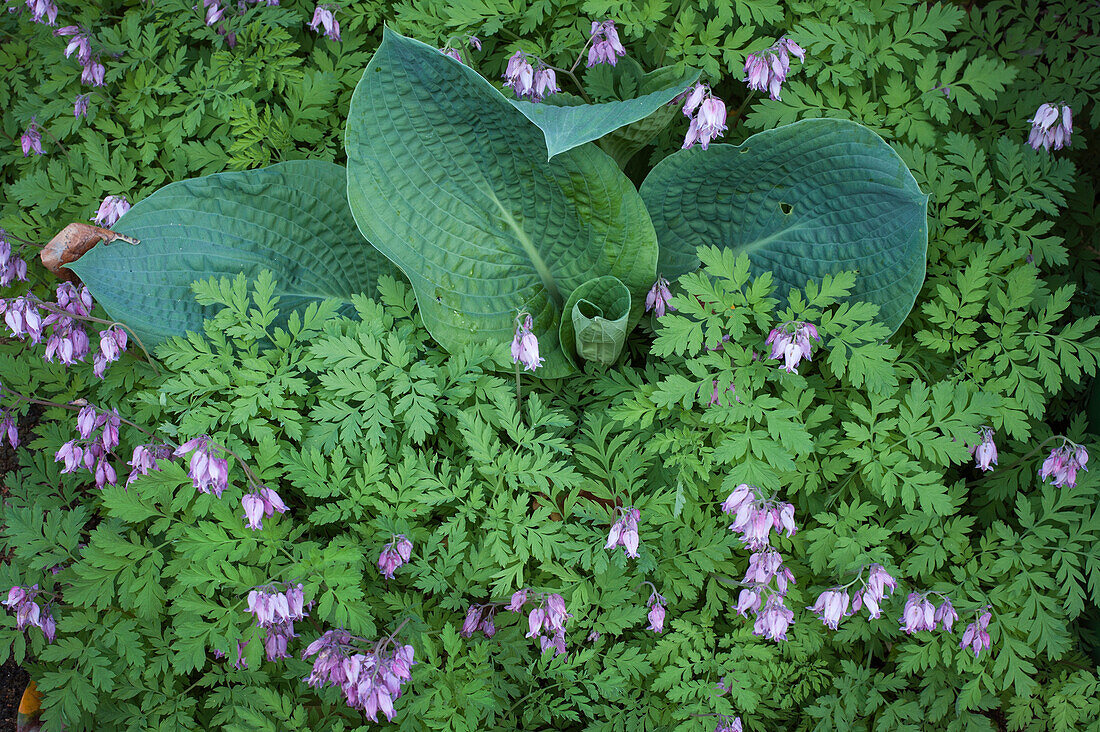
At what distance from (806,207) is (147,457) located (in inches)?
71.9

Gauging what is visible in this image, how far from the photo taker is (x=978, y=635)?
176 centimetres

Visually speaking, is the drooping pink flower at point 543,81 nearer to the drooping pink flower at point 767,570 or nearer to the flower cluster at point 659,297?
the flower cluster at point 659,297

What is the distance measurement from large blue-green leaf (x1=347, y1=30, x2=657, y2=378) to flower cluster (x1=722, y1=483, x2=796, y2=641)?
0.68 meters

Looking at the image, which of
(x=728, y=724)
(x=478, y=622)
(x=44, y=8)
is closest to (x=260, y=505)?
(x=478, y=622)

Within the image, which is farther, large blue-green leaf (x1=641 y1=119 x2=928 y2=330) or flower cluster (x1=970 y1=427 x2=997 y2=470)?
large blue-green leaf (x1=641 y1=119 x2=928 y2=330)

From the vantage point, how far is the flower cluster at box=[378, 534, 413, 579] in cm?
170

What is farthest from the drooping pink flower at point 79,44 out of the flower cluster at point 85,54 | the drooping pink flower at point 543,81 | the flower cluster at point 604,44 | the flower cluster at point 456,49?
the flower cluster at point 604,44

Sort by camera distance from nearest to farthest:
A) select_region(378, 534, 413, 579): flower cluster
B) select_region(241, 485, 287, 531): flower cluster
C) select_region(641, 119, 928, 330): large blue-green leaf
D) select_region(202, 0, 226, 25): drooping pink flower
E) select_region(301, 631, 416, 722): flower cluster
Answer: select_region(301, 631, 416, 722): flower cluster
select_region(241, 485, 287, 531): flower cluster
select_region(378, 534, 413, 579): flower cluster
select_region(641, 119, 928, 330): large blue-green leaf
select_region(202, 0, 226, 25): drooping pink flower

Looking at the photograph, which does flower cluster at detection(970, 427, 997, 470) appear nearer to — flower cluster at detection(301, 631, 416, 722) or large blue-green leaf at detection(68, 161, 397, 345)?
flower cluster at detection(301, 631, 416, 722)

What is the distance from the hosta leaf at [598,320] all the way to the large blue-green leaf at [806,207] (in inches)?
11.0

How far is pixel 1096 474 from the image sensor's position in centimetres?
188

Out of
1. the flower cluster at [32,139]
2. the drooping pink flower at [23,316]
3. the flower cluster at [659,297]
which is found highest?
the flower cluster at [32,139]

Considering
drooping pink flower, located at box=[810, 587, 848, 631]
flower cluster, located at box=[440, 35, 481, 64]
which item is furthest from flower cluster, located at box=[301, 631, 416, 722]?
flower cluster, located at box=[440, 35, 481, 64]

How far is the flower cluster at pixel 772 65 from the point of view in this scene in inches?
77.1
